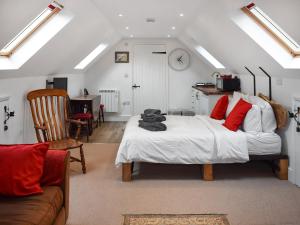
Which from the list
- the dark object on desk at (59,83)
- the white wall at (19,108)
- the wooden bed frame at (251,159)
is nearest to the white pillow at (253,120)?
the wooden bed frame at (251,159)

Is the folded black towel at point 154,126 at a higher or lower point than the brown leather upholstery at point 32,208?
higher

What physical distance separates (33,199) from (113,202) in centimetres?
120

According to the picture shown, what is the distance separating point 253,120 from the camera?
3.67 metres

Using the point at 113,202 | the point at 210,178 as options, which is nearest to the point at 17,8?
the point at 113,202

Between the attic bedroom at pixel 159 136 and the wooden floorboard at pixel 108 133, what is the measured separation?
10cm

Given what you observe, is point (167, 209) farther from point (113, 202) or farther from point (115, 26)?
point (115, 26)

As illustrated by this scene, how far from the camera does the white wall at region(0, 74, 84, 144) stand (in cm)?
360

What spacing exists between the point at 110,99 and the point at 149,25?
270 cm

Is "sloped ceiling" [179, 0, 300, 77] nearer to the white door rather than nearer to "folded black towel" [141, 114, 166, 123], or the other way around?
"folded black towel" [141, 114, 166, 123]

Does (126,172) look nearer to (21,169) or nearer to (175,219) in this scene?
(175,219)

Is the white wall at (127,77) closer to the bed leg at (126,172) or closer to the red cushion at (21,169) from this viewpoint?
the bed leg at (126,172)

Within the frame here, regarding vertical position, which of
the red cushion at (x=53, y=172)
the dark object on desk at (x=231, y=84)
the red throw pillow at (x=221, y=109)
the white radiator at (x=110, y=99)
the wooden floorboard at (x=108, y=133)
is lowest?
the wooden floorboard at (x=108, y=133)

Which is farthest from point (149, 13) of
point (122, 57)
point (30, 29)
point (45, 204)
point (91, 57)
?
point (45, 204)

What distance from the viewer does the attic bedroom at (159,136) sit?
7.30 feet
